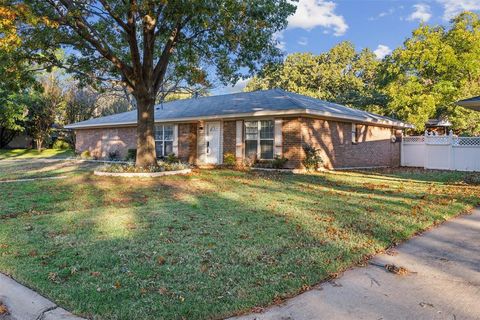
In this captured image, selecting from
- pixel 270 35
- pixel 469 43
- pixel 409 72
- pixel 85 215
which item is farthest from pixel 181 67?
pixel 469 43

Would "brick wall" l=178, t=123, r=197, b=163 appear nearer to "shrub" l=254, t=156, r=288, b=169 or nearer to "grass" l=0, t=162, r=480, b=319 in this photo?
"shrub" l=254, t=156, r=288, b=169

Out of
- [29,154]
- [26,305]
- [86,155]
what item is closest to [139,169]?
[26,305]

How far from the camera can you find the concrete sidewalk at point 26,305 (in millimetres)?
3174

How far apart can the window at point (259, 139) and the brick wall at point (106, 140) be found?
8.33 meters

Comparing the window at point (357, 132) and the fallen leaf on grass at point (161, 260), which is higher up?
the window at point (357, 132)

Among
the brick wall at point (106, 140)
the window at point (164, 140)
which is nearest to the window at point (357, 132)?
the window at point (164, 140)

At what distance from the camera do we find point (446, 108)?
1161 inches

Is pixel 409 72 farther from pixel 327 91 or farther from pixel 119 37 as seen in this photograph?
pixel 119 37

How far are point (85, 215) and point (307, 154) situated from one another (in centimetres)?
1055

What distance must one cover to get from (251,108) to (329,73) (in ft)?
83.7

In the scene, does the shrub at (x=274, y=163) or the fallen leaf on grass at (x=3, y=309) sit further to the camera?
the shrub at (x=274, y=163)

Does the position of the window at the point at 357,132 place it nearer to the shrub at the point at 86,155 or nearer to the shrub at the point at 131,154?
the shrub at the point at 131,154

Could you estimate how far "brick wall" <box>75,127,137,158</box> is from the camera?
2350 centimetres

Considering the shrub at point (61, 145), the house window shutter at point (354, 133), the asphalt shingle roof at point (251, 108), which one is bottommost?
the shrub at point (61, 145)
